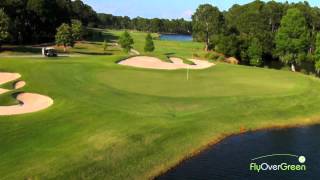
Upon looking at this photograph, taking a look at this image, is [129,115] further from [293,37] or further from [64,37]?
[64,37]

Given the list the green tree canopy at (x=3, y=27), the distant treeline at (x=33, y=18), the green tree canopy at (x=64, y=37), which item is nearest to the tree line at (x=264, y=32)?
the green tree canopy at (x=64, y=37)

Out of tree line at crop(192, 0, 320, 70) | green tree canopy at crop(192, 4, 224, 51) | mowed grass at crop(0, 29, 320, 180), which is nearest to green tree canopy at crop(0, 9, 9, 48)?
mowed grass at crop(0, 29, 320, 180)

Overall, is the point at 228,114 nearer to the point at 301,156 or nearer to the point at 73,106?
the point at 301,156

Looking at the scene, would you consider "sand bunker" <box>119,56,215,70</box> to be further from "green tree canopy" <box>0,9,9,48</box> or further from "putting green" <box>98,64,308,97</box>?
"green tree canopy" <box>0,9,9,48</box>

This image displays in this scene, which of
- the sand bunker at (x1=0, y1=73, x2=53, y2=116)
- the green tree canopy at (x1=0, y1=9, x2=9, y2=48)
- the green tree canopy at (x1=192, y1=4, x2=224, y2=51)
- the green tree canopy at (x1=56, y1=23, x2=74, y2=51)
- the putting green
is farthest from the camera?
the green tree canopy at (x1=192, y1=4, x2=224, y2=51)

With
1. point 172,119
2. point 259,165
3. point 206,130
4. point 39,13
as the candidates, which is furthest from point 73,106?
point 39,13

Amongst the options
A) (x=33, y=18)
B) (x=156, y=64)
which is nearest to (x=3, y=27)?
(x=156, y=64)
